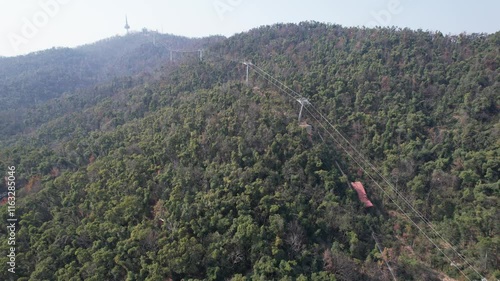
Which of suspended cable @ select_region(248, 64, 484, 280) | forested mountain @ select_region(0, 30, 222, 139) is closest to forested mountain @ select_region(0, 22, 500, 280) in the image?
suspended cable @ select_region(248, 64, 484, 280)

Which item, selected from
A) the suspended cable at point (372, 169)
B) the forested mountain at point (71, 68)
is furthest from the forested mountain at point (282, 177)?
the forested mountain at point (71, 68)

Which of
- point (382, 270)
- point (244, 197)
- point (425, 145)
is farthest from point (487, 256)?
point (244, 197)

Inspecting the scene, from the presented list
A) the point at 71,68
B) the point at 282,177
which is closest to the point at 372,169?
the point at 282,177

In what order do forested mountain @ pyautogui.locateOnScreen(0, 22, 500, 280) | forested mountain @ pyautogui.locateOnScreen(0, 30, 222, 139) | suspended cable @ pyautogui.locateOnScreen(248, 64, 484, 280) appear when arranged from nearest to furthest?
forested mountain @ pyautogui.locateOnScreen(0, 22, 500, 280) < suspended cable @ pyautogui.locateOnScreen(248, 64, 484, 280) < forested mountain @ pyautogui.locateOnScreen(0, 30, 222, 139)

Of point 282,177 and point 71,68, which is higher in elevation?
point 71,68

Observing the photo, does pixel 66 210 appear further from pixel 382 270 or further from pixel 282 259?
pixel 382 270

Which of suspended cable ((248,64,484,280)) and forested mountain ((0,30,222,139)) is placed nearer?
suspended cable ((248,64,484,280))

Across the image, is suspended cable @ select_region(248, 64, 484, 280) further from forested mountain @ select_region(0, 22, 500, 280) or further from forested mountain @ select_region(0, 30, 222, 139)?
forested mountain @ select_region(0, 30, 222, 139)

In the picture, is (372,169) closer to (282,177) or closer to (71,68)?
(282,177)

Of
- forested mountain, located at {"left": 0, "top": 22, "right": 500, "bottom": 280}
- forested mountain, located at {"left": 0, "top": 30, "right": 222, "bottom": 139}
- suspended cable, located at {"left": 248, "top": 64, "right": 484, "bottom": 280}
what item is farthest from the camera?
forested mountain, located at {"left": 0, "top": 30, "right": 222, "bottom": 139}
